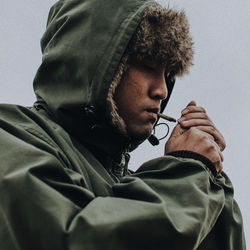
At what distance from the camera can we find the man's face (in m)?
3.26

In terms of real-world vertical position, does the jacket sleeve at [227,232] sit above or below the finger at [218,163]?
below

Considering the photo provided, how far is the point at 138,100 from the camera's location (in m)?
3.27

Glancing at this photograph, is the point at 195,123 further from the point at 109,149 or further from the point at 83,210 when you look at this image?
the point at 83,210

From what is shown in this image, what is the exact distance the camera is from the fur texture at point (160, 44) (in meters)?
3.20

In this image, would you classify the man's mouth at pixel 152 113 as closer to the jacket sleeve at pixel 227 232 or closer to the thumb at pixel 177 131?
the thumb at pixel 177 131

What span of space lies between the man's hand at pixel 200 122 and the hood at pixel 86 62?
38cm

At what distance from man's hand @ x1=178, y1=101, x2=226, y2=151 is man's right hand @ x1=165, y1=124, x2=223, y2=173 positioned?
0.04m

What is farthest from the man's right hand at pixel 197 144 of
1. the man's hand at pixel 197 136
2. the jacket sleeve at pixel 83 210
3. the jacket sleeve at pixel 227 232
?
the jacket sleeve at pixel 83 210

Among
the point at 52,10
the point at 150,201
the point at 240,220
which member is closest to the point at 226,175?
the point at 240,220

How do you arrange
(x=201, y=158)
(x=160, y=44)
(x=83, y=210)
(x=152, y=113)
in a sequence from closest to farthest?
(x=83, y=210), (x=201, y=158), (x=152, y=113), (x=160, y=44)

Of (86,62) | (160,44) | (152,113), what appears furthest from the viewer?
(160,44)

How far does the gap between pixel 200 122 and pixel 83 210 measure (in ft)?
3.22

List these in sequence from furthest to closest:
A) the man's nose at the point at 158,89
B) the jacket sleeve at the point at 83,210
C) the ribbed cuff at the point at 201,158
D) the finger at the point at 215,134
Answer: the man's nose at the point at 158,89
the finger at the point at 215,134
the ribbed cuff at the point at 201,158
the jacket sleeve at the point at 83,210

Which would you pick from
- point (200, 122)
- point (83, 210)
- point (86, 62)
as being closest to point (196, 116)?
point (200, 122)
